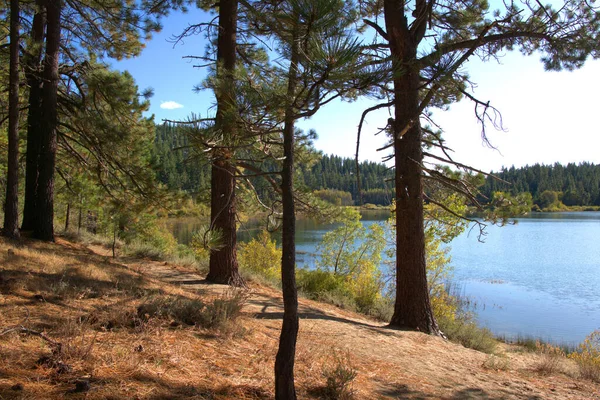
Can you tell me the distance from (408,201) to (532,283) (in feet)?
55.5

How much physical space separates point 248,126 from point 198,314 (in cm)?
219

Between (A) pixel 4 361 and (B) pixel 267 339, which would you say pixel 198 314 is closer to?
(B) pixel 267 339

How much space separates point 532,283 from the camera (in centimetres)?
2002

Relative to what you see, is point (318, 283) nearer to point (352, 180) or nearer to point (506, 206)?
point (352, 180)

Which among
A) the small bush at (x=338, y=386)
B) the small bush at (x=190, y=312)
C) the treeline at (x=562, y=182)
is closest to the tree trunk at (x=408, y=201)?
the small bush at (x=190, y=312)

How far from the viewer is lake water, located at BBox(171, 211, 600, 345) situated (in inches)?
549

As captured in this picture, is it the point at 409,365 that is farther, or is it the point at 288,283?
the point at 409,365

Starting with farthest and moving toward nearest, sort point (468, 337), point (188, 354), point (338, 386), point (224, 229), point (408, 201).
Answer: point (224, 229), point (468, 337), point (408, 201), point (188, 354), point (338, 386)

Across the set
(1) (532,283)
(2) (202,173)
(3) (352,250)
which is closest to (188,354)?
(2) (202,173)

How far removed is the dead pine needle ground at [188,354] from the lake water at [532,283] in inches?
118

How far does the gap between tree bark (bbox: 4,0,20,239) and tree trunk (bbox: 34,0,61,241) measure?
0.93 meters

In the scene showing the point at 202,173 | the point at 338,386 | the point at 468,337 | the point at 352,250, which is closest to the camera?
the point at 338,386

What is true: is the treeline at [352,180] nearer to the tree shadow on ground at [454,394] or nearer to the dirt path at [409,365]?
the dirt path at [409,365]

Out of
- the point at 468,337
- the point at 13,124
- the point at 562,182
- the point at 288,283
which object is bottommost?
the point at 468,337
